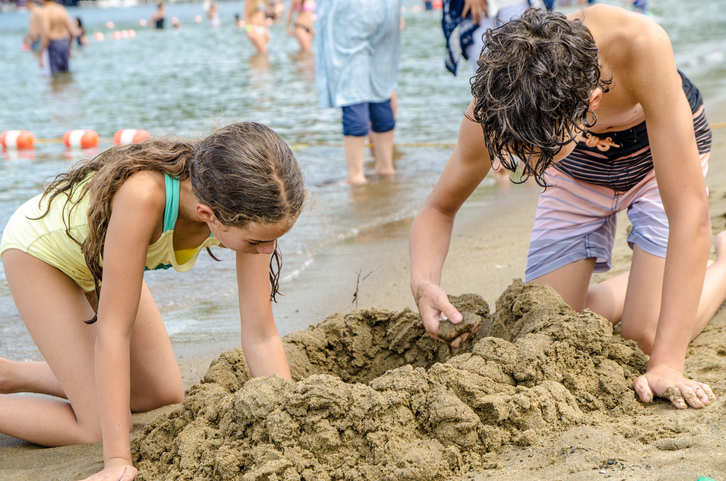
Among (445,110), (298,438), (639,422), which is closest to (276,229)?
(298,438)

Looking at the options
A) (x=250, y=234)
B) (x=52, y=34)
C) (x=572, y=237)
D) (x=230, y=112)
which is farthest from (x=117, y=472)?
(x=52, y=34)

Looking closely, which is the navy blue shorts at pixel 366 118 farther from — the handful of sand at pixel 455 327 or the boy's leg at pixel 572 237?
the handful of sand at pixel 455 327

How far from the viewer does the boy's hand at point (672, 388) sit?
209 cm

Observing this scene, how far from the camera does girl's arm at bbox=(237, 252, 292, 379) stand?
2.45 m

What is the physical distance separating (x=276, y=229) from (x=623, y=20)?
137 centimetres

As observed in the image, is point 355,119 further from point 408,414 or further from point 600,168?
point 408,414

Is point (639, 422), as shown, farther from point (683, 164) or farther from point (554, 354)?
point (683, 164)

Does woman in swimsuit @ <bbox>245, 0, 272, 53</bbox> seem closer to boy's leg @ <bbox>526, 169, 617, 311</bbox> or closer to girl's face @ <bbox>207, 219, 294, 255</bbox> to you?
boy's leg @ <bbox>526, 169, 617, 311</bbox>

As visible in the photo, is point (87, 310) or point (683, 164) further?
point (87, 310)

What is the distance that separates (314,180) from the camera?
617cm

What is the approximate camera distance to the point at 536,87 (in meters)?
1.90

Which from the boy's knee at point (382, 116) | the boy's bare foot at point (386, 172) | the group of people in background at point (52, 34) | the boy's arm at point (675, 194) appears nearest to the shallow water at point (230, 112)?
the boy's bare foot at point (386, 172)

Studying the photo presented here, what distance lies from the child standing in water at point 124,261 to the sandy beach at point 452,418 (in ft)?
0.50

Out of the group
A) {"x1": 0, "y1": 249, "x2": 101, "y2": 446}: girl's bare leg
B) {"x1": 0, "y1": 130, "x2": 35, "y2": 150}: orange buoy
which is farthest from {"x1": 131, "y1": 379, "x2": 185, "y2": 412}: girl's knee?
{"x1": 0, "y1": 130, "x2": 35, "y2": 150}: orange buoy
